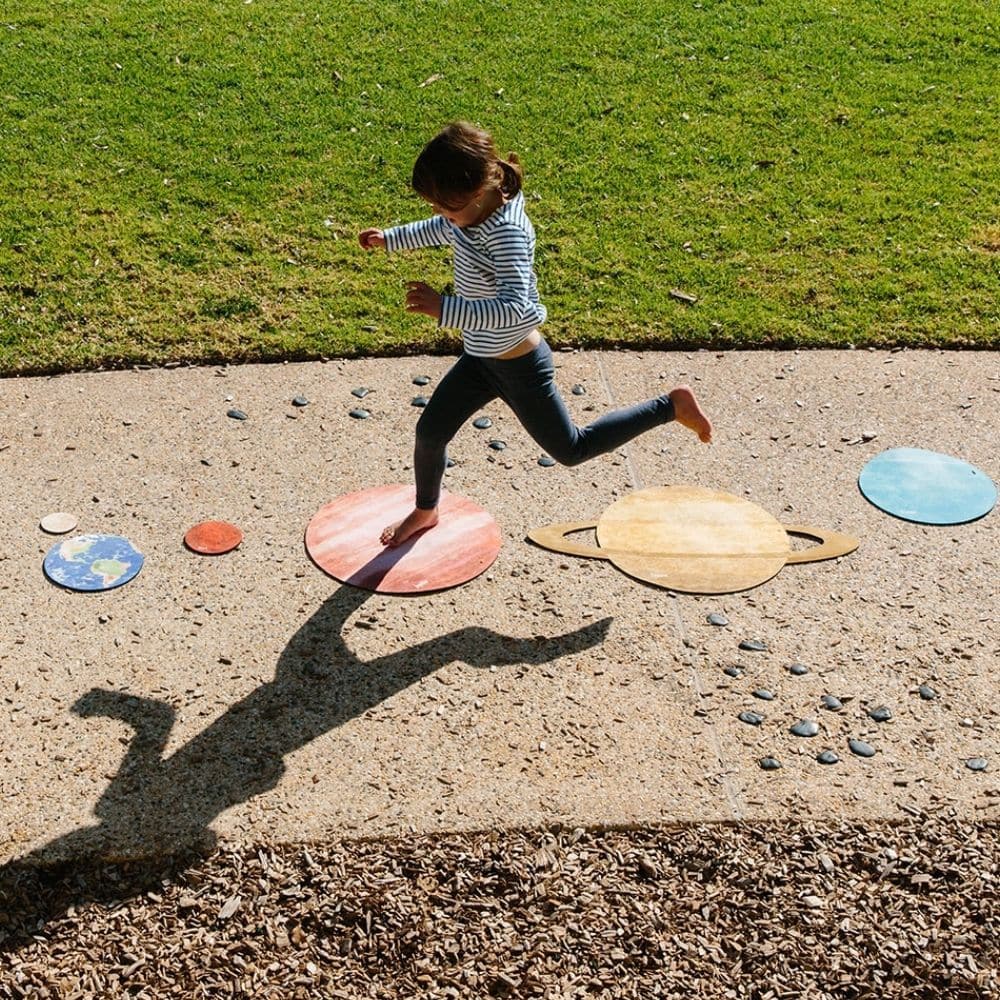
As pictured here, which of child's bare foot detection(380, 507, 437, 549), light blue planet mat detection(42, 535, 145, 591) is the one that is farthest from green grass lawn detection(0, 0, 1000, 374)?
child's bare foot detection(380, 507, 437, 549)

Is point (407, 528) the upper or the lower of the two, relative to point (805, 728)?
upper

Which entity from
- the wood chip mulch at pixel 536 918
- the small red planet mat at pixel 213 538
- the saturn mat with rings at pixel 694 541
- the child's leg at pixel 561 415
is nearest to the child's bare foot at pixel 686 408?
the child's leg at pixel 561 415

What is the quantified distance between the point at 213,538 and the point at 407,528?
2.52 ft

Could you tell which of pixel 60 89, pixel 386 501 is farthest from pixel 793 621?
pixel 60 89

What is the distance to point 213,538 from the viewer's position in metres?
4.98

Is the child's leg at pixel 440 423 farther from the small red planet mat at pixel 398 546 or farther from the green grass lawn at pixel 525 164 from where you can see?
the green grass lawn at pixel 525 164

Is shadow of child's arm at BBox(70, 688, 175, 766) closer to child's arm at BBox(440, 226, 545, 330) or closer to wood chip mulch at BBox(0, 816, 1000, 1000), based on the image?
wood chip mulch at BBox(0, 816, 1000, 1000)

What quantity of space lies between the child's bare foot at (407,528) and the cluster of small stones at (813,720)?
1.32 meters

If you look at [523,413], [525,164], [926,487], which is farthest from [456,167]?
[525,164]

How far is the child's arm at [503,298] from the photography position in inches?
161

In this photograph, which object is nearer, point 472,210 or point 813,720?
point 472,210

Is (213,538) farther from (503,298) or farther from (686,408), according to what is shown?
(686,408)

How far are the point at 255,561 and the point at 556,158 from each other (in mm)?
4303

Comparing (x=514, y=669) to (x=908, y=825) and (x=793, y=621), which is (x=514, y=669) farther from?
(x=908, y=825)
